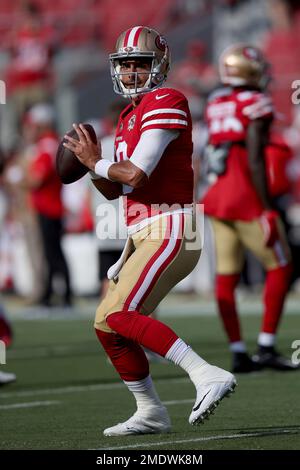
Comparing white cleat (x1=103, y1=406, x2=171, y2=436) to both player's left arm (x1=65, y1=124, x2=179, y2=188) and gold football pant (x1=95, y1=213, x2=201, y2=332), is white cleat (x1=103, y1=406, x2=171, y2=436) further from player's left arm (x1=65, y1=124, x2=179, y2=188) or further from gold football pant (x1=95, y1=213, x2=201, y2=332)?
player's left arm (x1=65, y1=124, x2=179, y2=188)

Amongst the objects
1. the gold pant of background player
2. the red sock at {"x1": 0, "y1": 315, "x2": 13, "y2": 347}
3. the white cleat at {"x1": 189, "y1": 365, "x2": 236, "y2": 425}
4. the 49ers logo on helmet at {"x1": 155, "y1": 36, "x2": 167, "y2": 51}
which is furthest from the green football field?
the 49ers logo on helmet at {"x1": 155, "y1": 36, "x2": 167, "y2": 51}

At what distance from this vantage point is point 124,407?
18.8 ft

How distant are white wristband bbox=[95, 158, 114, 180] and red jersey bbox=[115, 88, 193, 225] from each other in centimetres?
17

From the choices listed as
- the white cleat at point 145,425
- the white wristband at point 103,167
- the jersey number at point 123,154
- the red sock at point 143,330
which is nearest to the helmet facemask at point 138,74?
the jersey number at point 123,154

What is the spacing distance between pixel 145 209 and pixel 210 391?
866 millimetres

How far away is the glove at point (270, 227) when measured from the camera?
275 inches

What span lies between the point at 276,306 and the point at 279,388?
971 millimetres

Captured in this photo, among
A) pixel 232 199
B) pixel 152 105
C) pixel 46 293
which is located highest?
pixel 152 105

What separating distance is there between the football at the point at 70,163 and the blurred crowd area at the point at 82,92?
303 cm

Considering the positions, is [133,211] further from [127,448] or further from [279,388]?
[279,388]

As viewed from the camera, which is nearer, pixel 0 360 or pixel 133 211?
pixel 133 211

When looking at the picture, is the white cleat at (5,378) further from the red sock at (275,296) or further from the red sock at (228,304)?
the red sock at (275,296)
